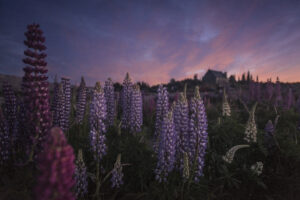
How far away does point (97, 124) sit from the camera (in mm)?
3641

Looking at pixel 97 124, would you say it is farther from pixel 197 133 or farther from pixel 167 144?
pixel 197 133

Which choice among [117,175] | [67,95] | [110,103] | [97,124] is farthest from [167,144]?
[110,103]

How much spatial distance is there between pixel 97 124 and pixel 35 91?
1.33m

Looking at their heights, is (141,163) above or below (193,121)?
below

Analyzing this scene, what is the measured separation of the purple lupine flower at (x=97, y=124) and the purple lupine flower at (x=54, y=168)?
2010 mm

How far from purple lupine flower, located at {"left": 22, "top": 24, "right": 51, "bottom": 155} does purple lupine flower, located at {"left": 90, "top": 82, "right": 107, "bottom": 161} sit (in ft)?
3.09

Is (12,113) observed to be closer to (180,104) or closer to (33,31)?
(33,31)

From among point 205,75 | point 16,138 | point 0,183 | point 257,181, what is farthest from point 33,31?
point 205,75

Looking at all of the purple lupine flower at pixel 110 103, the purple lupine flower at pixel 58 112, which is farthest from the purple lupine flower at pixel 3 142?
the purple lupine flower at pixel 110 103

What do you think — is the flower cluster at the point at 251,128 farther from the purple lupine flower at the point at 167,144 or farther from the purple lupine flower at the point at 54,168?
→ the purple lupine flower at the point at 54,168

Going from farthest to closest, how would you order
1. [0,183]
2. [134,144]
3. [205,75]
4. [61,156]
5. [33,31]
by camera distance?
[205,75], [134,144], [0,183], [33,31], [61,156]

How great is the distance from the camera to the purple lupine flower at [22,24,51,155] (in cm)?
268

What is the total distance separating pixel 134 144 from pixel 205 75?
69.2 metres

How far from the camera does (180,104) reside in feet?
12.4
